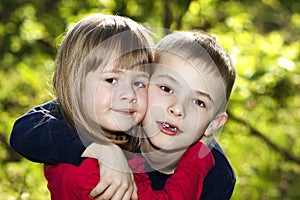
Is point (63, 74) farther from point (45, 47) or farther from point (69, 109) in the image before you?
point (45, 47)

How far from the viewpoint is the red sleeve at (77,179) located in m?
2.00

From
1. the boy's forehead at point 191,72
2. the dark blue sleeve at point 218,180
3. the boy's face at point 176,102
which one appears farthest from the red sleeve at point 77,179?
the dark blue sleeve at point 218,180

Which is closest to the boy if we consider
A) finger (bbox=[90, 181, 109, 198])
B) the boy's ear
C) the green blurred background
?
the boy's ear

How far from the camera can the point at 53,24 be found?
4.71 metres

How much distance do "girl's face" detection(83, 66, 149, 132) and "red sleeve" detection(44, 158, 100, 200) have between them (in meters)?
0.13

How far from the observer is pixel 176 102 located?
2.09 metres

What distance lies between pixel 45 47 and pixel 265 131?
5.35ft

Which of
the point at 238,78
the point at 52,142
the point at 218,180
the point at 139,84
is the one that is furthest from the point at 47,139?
the point at 238,78

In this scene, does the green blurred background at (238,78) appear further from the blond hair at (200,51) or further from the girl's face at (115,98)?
the girl's face at (115,98)

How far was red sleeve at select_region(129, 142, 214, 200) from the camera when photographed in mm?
2051

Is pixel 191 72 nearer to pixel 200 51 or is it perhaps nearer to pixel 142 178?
pixel 200 51

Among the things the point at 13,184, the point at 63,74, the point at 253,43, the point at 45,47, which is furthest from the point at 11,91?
the point at 63,74

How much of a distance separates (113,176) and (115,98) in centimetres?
22

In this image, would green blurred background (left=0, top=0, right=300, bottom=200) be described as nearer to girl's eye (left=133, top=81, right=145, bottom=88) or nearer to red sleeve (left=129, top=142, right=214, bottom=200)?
red sleeve (left=129, top=142, right=214, bottom=200)
